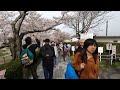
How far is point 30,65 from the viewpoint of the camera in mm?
4031

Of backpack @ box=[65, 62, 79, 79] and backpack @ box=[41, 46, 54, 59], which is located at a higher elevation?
backpack @ box=[41, 46, 54, 59]

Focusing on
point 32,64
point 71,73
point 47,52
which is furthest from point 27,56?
point 71,73

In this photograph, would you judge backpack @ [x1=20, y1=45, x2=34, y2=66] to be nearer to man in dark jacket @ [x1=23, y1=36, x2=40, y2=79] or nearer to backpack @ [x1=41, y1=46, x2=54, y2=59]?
man in dark jacket @ [x1=23, y1=36, x2=40, y2=79]

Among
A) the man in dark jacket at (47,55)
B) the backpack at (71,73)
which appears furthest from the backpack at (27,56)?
the backpack at (71,73)

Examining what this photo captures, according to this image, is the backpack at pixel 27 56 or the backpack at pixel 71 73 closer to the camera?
the backpack at pixel 71 73

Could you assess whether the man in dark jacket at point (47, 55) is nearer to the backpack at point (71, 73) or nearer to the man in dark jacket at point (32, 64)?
the man in dark jacket at point (32, 64)

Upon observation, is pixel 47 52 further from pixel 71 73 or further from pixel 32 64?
pixel 71 73

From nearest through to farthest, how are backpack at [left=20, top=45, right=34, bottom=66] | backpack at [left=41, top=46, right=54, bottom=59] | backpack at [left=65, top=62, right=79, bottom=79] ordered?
backpack at [left=65, top=62, right=79, bottom=79], backpack at [left=20, top=45, right=34, bottom=66], backpack at [left=41, top=46, right=54, bottom=59]

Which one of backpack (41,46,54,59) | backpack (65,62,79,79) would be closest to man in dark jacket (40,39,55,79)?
backpack (41,46,54,59)
